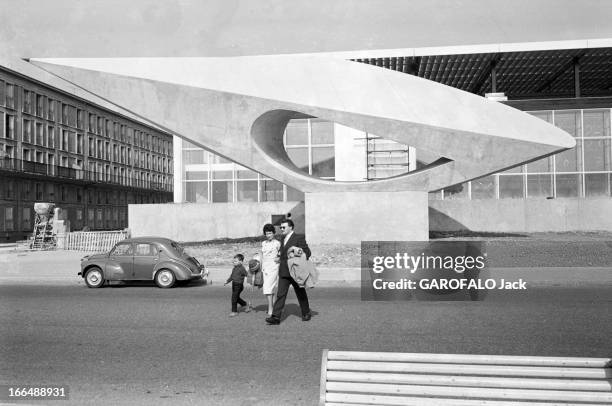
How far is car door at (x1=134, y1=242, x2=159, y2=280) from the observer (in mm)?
13773

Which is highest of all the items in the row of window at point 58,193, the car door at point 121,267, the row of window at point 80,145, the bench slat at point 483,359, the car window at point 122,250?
the row of window at point 80,145

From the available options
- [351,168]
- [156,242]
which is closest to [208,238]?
[351,168]

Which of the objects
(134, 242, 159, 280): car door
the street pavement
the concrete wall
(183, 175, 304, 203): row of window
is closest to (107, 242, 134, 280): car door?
(134, 242, 159, 280): car door

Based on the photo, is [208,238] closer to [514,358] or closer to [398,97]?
[398,97]

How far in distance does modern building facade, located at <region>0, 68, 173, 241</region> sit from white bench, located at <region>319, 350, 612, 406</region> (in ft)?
118

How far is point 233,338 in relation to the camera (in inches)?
295

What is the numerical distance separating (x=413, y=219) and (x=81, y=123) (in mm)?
50994

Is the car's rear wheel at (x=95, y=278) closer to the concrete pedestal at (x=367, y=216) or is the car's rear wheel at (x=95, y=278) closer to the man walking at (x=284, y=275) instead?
the man walking at (x=284, y=275)

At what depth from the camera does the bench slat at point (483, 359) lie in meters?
3.34

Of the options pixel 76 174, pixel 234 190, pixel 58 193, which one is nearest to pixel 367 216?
pixel 234 190

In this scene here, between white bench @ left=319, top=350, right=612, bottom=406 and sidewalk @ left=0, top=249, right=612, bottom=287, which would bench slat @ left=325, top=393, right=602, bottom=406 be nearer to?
white bench @ left=319, top=350, right=612, bottom=406

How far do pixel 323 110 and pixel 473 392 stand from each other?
47.9ft

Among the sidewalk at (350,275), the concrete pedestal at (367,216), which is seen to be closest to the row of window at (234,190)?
the concrete pedestal at (367,216)

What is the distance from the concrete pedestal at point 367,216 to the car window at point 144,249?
729 centimetres
